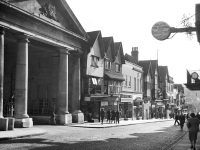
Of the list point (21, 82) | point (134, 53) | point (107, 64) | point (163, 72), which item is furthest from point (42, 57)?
point (163, 72)

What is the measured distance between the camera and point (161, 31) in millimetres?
10516

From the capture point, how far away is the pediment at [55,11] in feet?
81.6

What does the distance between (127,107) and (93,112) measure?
12701 millimetres

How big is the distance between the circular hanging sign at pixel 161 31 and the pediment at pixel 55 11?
1489 centimetres

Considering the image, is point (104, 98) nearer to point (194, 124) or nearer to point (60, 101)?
point (60, 101)

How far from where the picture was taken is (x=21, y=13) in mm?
23750

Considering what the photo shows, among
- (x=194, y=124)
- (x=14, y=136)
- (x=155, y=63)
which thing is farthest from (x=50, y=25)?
(x=155, y=63)

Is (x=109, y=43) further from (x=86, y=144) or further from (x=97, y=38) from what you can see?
(x=86, y=144)

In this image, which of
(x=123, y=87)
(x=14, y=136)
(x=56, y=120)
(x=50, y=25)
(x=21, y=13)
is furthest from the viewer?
(x=123, y=87)

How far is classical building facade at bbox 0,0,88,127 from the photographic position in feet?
78.6

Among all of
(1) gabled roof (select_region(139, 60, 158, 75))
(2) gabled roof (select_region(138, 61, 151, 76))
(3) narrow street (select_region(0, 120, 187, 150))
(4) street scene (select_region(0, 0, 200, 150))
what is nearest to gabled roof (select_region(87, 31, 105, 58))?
(4) street scene (select_region(0, 0, 200, 150))

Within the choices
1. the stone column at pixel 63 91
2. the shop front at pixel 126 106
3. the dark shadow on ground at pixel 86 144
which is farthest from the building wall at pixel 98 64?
the dark shadow on ground at pixel 86 144

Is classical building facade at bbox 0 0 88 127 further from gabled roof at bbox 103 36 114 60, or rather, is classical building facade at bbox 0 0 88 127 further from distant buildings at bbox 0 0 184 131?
gabled roof at bbox 103 36 114 60

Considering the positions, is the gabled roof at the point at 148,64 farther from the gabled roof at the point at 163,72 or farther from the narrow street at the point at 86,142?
the narrow street at the point at 86,142
